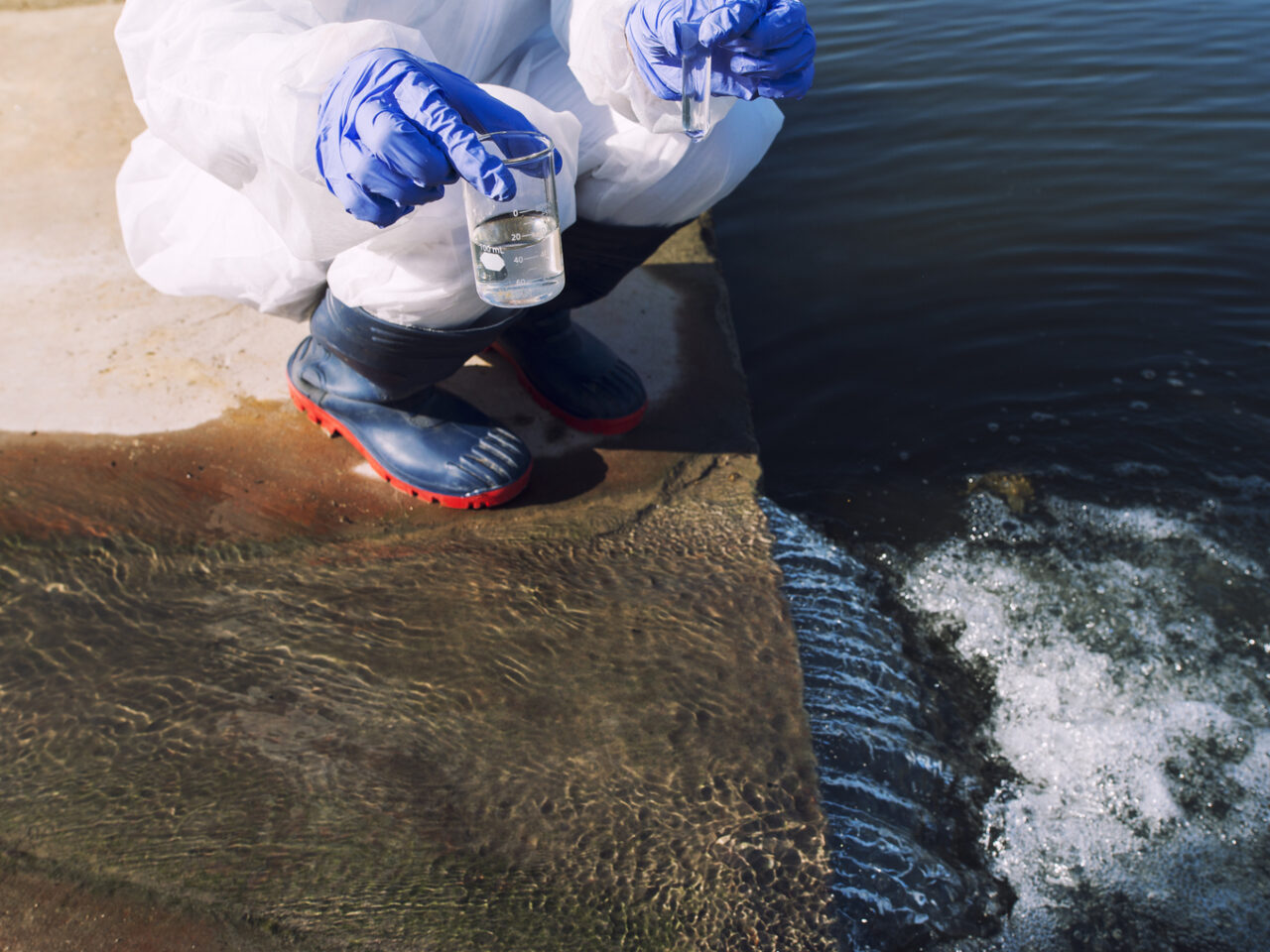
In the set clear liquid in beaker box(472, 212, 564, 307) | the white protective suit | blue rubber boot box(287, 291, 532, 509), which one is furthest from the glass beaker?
blue rubber boot box(287, 291, 532, 509)

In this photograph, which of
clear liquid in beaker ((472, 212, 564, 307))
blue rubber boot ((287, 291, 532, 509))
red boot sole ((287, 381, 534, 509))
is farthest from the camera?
red boot sole ((287, 381, 534, 509))

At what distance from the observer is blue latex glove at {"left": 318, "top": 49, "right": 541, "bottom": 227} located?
1.33 m

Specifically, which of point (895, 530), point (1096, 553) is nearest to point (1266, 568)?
point (1096, 553)

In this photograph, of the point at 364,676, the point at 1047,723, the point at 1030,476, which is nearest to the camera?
the point at 364,676

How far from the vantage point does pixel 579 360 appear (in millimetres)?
2367

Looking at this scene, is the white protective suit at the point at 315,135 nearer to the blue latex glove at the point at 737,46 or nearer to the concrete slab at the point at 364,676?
the blue latex glove at the point at 737,46

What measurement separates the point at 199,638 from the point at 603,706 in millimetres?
739

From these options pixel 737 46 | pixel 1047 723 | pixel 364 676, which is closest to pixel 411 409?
pixel 364 676

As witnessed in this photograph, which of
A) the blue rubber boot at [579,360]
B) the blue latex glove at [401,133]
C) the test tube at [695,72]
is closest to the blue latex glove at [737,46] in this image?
the test tube at [695,72]

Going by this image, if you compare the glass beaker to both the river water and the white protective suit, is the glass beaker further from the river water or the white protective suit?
the river water

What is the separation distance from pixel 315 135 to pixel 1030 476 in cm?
194

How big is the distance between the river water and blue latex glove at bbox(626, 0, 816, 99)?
3.18 ft

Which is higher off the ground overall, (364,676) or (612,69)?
(612,69)

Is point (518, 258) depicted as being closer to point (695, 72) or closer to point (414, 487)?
point (695, 72)
